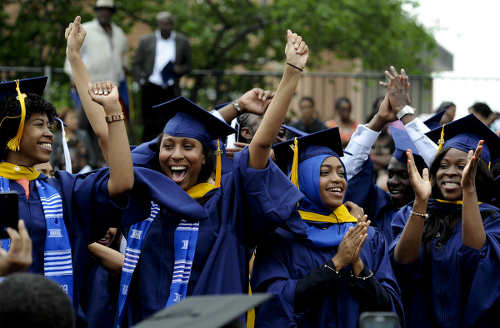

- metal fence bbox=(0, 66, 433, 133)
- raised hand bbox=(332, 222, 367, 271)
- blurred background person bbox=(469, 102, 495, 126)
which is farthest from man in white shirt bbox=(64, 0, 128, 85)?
raised hand bbox=(332, 222, 367, 271)

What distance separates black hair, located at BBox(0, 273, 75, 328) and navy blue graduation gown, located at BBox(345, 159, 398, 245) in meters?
3.77

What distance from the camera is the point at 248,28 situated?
50.9 feet

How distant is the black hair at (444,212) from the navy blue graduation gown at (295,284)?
62 cm

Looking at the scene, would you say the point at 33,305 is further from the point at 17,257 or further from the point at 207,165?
the point at 207,165

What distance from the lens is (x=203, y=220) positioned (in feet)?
15.5

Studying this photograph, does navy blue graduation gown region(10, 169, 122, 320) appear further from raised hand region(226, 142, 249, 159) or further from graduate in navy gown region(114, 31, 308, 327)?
raised hand region(226, 142, 249, 159)

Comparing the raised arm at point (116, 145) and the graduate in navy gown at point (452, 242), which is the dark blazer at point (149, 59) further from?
the raised arm at point (116, 145)

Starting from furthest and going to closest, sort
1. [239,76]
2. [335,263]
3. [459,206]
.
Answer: [239,76], [459,206], [335,263]

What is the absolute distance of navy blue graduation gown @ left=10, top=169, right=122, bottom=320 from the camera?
4.43m

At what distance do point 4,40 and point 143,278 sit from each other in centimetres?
1111

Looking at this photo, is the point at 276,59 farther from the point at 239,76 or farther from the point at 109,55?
the point at 109,55

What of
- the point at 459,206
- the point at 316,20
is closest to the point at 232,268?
the point at 459,206

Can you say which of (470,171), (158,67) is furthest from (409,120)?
(158,67)

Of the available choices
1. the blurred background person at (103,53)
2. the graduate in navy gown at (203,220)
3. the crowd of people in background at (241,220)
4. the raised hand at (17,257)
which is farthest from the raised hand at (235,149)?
the blurred background person at (103,53)
